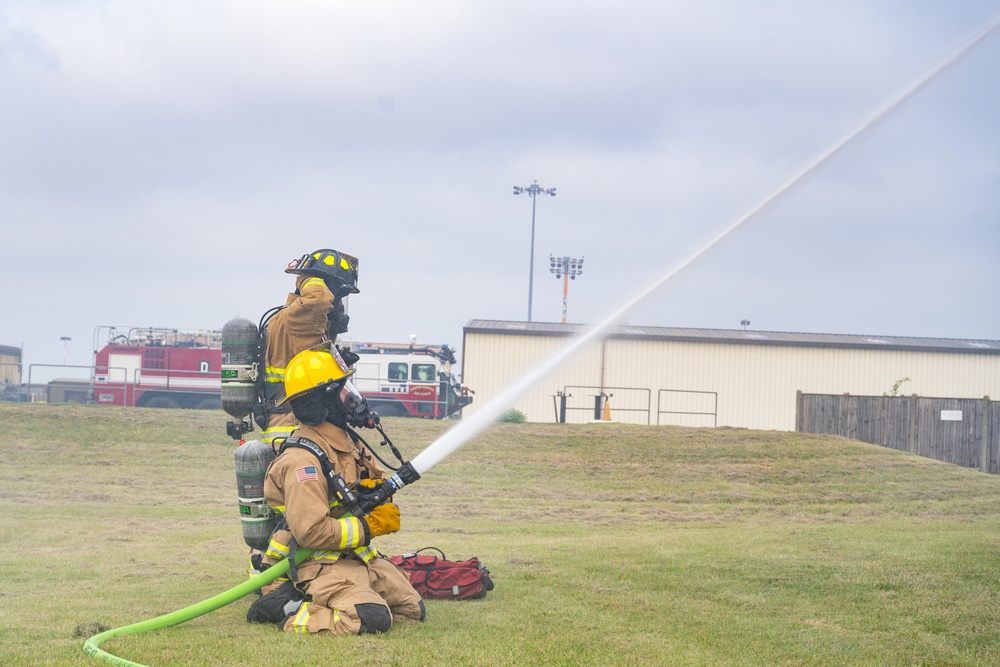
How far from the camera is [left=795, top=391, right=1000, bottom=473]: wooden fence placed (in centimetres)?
2478

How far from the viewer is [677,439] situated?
2205 cm

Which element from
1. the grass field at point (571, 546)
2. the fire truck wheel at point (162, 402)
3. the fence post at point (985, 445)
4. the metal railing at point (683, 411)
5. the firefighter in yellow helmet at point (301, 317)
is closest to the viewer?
the grass field at point (571, 546)

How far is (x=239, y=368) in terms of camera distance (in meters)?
7.16

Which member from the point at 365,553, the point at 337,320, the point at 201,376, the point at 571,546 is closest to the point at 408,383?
the point at 201,376

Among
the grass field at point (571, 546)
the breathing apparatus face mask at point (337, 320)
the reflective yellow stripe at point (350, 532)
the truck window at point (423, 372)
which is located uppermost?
the truck window at point (423, 372)

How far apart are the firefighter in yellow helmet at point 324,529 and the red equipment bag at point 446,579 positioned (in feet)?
2.50

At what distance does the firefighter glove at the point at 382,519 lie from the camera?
20.3 feet

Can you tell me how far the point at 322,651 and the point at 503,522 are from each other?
364 inches

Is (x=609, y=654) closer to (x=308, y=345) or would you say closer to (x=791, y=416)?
(x=308, y=345)

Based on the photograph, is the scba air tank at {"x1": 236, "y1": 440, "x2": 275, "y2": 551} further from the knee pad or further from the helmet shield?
the helmet shield

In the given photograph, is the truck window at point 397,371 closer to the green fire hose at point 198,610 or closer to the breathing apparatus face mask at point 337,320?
the breathing apparatus face mask at point 337,320

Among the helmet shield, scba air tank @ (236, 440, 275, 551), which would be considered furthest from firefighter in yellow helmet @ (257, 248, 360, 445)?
scba air tank @ (236, 440, 275, 551)

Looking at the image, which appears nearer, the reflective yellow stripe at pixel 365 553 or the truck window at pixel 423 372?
the reflective yellow stripe at pixel 365 553

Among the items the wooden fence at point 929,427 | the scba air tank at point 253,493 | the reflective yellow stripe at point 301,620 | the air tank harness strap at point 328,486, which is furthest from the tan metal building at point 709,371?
the reflective yellow stripe at point 301,620
